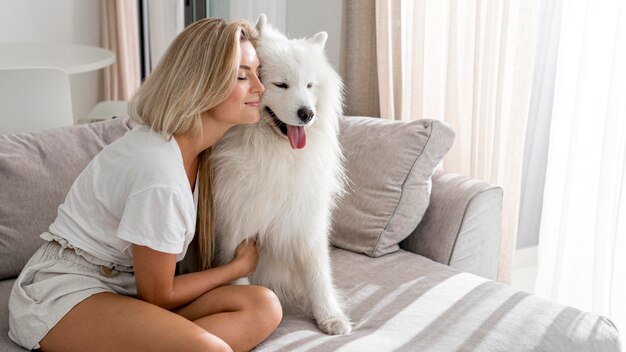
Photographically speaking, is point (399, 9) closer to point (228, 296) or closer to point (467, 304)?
point (467, 304)

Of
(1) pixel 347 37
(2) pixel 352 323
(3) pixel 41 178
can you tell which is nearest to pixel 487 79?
(1) pixel 347 37

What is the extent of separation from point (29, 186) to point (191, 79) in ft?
2.53

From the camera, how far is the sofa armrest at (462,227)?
199cm

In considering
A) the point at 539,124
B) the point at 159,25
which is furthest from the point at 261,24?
the point at 159,25

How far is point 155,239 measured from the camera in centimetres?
132

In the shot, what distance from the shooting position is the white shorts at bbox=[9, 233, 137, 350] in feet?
4.52

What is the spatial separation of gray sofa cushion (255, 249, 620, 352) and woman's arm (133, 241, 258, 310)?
17 cm

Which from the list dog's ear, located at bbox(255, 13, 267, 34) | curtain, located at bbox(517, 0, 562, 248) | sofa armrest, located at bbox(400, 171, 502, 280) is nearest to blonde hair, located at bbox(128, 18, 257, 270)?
dog's ear, located at bbox(255, 13, 267, 34)

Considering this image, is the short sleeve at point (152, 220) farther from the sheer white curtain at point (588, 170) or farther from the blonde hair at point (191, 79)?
the sheer white curtain at point (588, 170)

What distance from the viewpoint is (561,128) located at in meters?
2.19

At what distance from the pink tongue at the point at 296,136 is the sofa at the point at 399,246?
43 cm

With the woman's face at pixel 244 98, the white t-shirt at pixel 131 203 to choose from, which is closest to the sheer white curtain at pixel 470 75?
the woman's face at pixel 244 98

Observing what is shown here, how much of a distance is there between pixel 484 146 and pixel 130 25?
2.28 metres

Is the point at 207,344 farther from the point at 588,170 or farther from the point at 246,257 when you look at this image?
the point at 588,170
